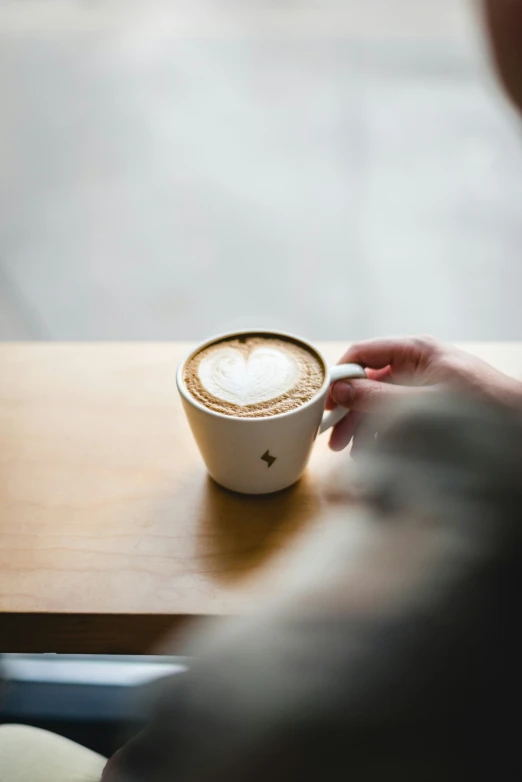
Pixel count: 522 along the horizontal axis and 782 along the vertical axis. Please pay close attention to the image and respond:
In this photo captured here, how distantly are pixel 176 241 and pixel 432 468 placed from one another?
63.6 inches

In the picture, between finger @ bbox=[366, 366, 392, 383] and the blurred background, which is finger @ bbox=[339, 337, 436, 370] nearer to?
finger @ bbox=[366, 366, 392, 383]

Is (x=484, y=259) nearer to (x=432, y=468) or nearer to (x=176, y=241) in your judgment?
(x=176, y=241)

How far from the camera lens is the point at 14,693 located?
3.00 feet

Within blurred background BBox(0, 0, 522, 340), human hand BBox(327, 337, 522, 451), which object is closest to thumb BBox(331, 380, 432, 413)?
human hand BBox(327, 337, 522, 451)

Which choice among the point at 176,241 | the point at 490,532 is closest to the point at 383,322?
the point at 176,241

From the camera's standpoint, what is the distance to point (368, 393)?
0.59 meters

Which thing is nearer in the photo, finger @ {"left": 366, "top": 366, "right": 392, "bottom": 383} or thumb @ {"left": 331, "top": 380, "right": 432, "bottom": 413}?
thumb @ {"left": 331, "top": 380, "right": 432, "bottom": 413}

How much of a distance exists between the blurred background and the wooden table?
91 cm

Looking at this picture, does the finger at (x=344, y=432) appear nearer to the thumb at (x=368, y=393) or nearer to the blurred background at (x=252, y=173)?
the thumb at (x=368, y=393)

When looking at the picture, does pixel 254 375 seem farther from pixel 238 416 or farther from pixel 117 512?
pixel 117 512

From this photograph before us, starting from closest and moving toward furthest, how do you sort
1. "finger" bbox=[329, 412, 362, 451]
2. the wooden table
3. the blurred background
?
the wooden table
"finger" bbox=[329, 412, 362, 451]
the blurred background

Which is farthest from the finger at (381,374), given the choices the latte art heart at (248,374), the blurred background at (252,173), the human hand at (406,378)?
the blurred background at (252,173)

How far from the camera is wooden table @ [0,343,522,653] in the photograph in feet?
1.68

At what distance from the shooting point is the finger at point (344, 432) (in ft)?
2.10
